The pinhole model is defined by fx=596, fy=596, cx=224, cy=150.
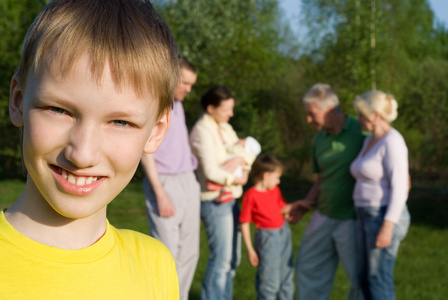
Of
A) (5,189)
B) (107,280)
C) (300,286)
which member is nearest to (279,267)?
(300,286)

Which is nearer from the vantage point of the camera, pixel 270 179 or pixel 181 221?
pixel 181 221

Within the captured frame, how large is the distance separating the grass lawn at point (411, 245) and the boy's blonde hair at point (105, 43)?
Answer: 7.61ft

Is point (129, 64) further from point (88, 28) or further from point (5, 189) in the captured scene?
point (5, 189)

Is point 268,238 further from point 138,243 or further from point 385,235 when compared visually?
point 138,243

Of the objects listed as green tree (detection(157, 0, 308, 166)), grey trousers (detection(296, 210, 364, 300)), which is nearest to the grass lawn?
grey trousers (detection(296, 210, 364, 300))

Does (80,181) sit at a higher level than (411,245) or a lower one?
higher

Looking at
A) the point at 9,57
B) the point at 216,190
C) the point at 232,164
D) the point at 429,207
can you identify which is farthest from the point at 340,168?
the point at 9,57

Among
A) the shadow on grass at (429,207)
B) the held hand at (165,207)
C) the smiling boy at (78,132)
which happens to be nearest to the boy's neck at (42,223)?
the smiling boy at (78,132)

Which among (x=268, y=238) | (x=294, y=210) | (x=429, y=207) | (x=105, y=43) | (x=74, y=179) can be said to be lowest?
(x=429, y=207)

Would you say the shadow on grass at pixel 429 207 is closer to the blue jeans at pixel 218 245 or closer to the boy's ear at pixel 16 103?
the blue jeans at pixel 218 245

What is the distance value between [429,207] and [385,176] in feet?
24.6

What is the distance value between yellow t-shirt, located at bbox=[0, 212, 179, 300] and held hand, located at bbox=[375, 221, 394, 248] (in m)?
3.23

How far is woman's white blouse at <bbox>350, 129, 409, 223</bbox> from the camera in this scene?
4453 millimetres

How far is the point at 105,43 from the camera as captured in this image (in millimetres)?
1216
